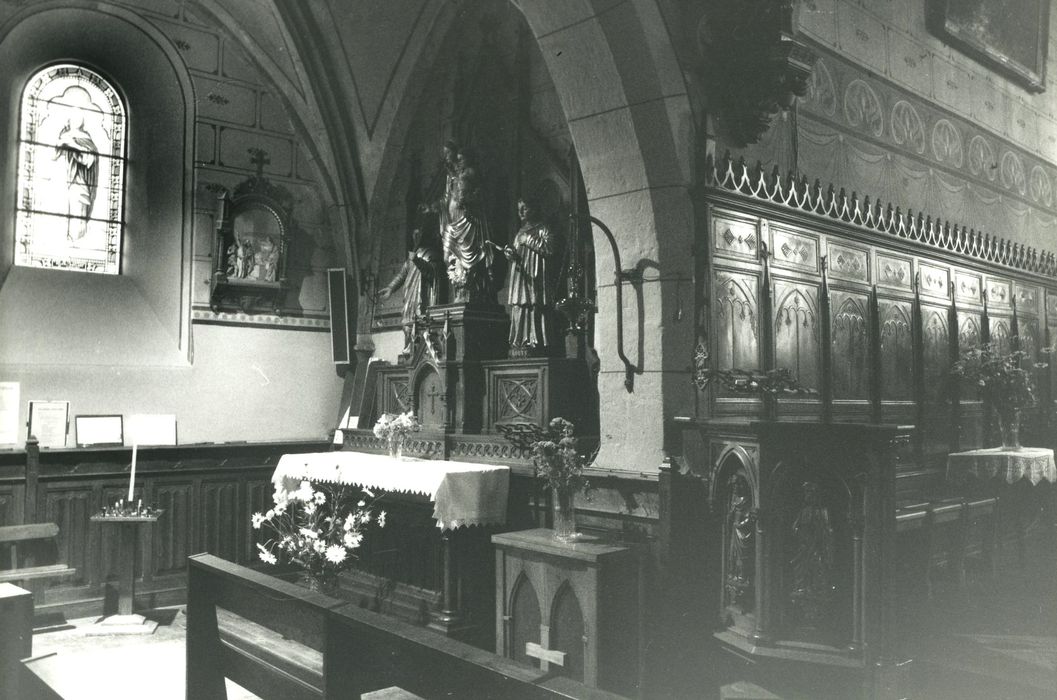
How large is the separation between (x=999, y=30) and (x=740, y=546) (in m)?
8.15

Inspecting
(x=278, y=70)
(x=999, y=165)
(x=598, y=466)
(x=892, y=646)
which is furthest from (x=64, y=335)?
(x=999, y=165)

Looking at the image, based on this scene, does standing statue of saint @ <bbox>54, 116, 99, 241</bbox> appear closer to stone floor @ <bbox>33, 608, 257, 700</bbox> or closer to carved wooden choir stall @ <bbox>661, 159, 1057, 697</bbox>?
stone floor @ <bbox>33, 608, 257, 700</bbox>

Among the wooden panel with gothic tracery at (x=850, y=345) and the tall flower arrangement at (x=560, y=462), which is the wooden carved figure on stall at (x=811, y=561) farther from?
the wooden panel with gothic tracery at (x=850, y=345)

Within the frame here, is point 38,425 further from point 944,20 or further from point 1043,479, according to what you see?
point 944,20

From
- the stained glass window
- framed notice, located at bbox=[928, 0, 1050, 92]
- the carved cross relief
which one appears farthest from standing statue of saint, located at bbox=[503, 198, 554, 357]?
framed notice, located at bbox=[928, 0, 1050, 92]

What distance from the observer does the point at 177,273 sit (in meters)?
9.02

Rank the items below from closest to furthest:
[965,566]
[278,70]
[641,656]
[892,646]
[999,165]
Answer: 1. [892,646]
2. [641,656]
3. [965,566]
4. [278,70]
5. [999,165]

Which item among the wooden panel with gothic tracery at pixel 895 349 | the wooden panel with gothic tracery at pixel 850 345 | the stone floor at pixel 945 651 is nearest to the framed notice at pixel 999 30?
the wooden panel with gothic tracery at pixel 895 349

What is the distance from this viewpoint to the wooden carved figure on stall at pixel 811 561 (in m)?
4.73

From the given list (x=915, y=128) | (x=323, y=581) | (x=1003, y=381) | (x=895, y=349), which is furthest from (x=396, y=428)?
(x=915, y=128)

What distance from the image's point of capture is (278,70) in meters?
9.47

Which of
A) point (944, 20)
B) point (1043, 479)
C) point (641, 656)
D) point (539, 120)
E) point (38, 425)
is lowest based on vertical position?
point (641, 656)

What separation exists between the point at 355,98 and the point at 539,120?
268cm

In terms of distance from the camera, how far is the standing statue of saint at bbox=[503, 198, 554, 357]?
23.0ft
